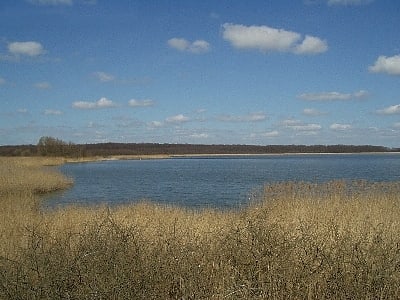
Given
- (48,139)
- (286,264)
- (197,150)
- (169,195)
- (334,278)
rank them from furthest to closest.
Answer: (197,150)
(48,139)
(169,195)
(286,264)
(334,278)

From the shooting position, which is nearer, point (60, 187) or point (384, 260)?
point (384, 260)

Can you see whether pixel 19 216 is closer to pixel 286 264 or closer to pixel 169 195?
pixel 286 264

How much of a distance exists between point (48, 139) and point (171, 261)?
68732mm

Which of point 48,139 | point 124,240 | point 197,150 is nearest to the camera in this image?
point 124,240

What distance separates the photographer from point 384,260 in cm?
455

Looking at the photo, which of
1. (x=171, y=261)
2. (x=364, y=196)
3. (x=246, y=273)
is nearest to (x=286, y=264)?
(x=246, y=273)

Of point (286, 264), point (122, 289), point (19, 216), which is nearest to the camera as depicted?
point (122, 289)

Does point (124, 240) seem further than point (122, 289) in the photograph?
Yes

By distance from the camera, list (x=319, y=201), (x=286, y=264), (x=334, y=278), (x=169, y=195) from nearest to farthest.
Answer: (x=334, y=278) → (x=286, y=264) → (x=319, y=201) → (x=169, y=195)

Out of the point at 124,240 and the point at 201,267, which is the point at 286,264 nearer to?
the point at 201,267

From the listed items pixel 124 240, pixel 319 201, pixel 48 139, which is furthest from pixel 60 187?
pixel 48 139

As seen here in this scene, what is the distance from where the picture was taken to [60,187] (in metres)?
26.0

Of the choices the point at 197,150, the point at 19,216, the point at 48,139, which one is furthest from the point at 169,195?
the point at 197,150

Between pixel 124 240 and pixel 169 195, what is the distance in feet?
50.2
